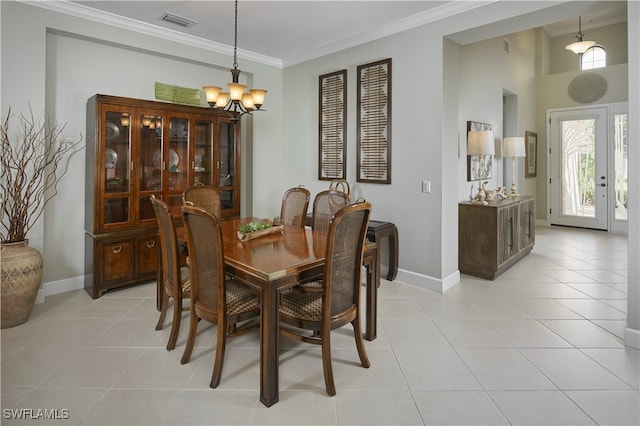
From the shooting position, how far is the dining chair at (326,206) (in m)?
3.44

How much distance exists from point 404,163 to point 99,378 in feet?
10.7

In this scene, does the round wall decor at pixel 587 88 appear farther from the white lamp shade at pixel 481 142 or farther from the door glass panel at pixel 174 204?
the door glass panel at pixel 174 204

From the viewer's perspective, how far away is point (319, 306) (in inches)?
85.0

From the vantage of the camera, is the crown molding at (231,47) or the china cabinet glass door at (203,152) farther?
the china cabinet glass door at (203,152)

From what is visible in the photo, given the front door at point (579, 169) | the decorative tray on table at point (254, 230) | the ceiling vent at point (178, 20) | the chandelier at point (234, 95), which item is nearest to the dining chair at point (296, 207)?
the decorative tray on table at point (254, 230)

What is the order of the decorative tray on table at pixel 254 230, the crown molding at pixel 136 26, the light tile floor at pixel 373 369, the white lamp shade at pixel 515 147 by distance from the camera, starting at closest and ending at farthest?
the light tile floor at pixel 373 369 < the decorative tray on table at pixel 254 230 < the crown molding at pixel 136 26 < the white lamp shade at pixel 515 147

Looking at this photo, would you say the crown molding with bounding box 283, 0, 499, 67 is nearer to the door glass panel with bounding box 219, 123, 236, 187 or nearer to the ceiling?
the ceiling

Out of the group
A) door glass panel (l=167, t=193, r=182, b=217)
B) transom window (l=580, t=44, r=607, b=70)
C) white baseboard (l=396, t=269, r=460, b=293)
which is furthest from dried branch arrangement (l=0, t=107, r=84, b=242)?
transom window (l=580, t=44, r=607, b=70)

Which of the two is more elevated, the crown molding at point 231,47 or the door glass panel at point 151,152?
the crown molding at point 231,47

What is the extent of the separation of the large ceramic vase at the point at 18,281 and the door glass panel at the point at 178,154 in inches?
56.1

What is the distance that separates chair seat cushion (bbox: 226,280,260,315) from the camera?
7.22ft

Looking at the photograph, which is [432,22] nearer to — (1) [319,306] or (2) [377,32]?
(2) [377,32]

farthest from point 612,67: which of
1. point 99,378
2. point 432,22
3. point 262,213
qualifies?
point 99,378

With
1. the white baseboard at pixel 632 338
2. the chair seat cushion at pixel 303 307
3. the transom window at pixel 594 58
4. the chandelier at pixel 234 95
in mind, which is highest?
the transom window at pixel 594 58
